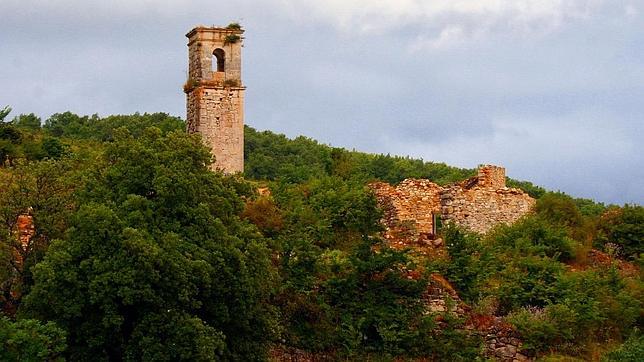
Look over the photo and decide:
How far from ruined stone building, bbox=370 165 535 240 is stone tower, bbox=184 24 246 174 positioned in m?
4.09

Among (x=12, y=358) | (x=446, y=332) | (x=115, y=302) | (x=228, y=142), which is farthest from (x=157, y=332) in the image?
(x=228, y=142)

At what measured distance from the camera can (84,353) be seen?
1881 centimetres

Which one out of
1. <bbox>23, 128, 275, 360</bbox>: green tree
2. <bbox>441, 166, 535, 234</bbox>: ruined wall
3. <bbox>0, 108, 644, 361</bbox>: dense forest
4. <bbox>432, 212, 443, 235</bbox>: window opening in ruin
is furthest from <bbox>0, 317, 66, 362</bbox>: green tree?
<bbox>441, 166, 535, 234</bbox>: ruined wall

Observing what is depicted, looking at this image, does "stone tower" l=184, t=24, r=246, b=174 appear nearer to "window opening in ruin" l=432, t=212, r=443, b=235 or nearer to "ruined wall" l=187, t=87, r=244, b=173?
"ruined wall" l=187, t=87, r=244, b=173

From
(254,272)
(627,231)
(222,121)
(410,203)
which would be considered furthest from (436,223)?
(254,272)

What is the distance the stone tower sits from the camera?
31.1 metres

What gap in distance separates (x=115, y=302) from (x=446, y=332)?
7536 mm

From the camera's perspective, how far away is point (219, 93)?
3139 centimetres

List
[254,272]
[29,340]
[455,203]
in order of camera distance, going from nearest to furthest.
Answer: [29,340]
[254,272]
[455,203]

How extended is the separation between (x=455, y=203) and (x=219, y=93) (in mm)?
7059

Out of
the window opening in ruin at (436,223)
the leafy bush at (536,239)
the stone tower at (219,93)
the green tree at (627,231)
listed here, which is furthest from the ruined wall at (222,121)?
the green tree at (627,231)

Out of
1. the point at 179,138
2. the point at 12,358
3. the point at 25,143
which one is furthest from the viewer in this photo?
the point at 25,143

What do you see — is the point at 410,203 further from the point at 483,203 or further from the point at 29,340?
the point at 29,340

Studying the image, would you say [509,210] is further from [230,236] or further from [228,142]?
[230,236]
